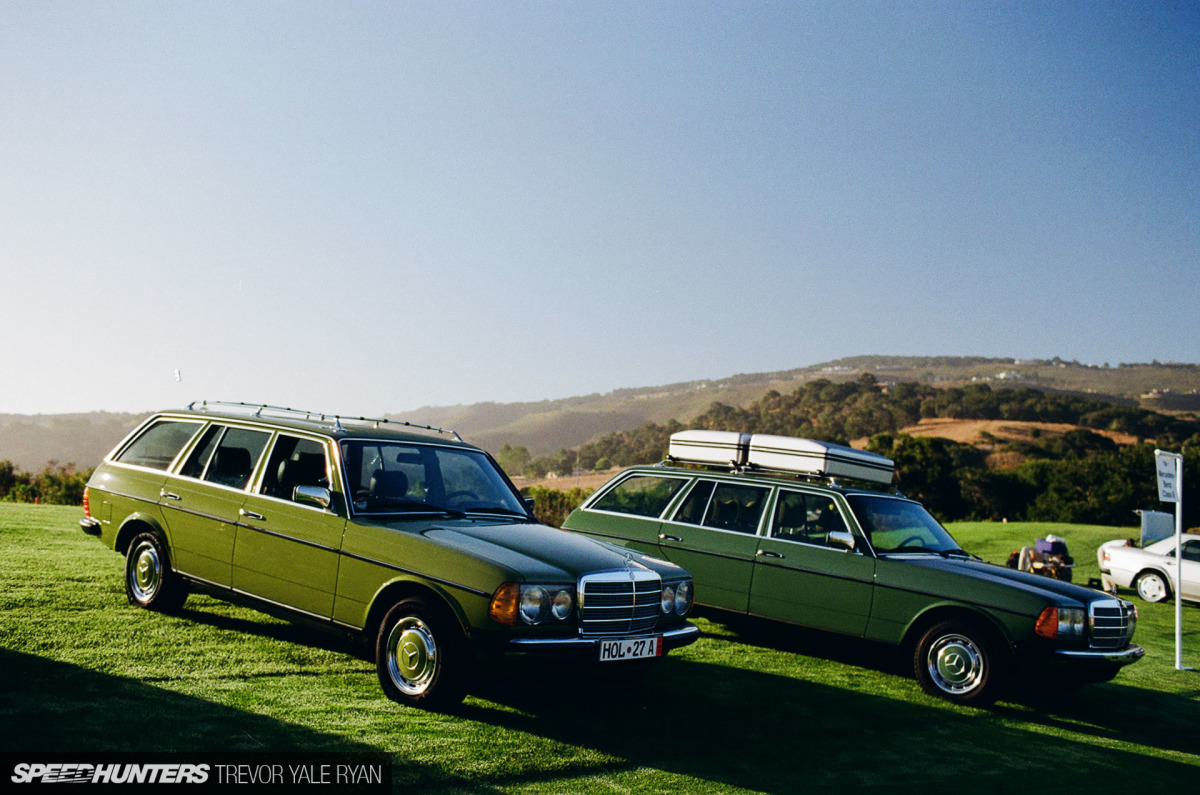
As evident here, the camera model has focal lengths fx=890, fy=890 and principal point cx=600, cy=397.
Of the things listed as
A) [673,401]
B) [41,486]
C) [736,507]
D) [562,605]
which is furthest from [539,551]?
[673,401]

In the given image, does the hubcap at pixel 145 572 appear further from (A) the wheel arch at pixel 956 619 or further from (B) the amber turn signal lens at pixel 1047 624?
(B) the amber turn signal lens at pixel 1047 624

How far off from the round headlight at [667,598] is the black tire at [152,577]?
4.07 meters

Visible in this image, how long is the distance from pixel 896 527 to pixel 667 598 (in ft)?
10.2

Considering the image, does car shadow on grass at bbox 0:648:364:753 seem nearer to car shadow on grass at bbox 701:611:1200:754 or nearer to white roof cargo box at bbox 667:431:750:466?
car shadow on grass at bbox 701:611:1200:754

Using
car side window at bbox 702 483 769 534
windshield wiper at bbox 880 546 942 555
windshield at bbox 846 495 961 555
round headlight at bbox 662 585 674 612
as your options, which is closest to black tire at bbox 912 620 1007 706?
windshield wiper at bbox 880 546 942 555

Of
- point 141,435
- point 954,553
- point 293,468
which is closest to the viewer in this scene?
point 293,468

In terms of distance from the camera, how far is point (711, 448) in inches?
375

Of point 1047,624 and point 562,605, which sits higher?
point 562,605

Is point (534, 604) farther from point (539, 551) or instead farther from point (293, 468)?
point (293, 468)

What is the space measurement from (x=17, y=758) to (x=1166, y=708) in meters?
8.79

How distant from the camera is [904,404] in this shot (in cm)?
8900

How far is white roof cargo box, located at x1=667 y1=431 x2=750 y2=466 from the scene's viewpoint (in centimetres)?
931

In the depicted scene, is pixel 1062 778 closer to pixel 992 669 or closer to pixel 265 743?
pixel 992 669

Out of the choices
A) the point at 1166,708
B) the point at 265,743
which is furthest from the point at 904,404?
the point at 265,743
